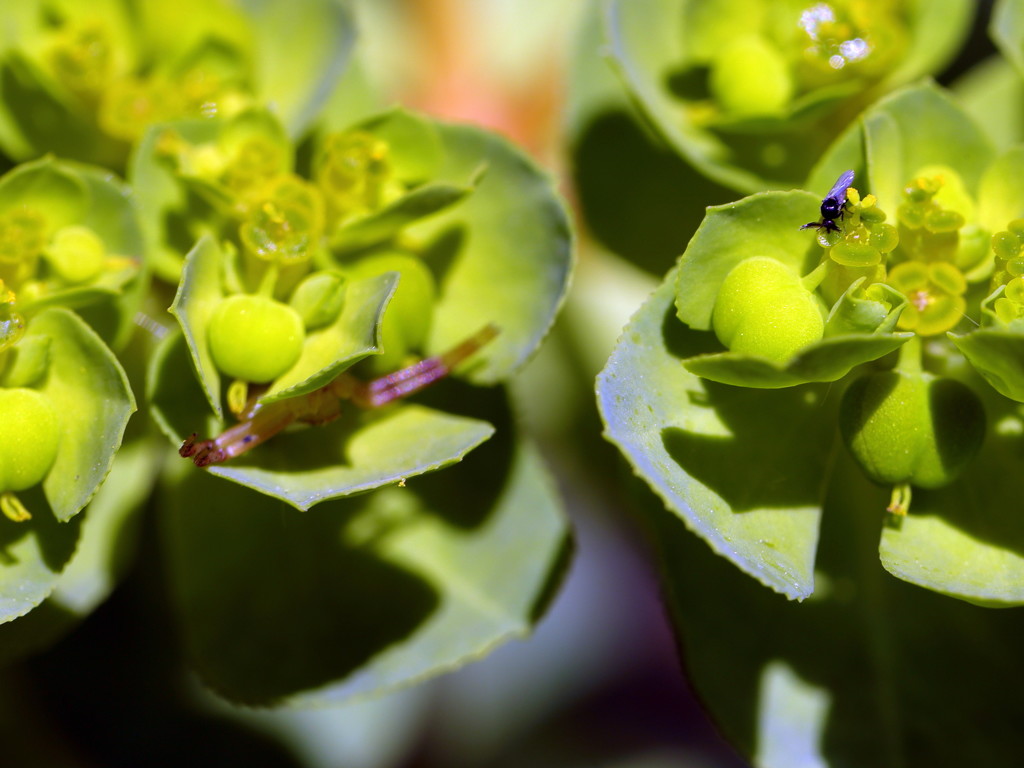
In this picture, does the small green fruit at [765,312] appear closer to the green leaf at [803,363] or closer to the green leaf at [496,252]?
the green leaf at [803,363]

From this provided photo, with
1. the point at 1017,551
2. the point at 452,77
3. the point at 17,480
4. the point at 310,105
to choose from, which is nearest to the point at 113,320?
the point at 17,480

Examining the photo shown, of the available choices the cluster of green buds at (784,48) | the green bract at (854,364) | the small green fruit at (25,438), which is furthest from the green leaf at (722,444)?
the small green fruit at (25,438)

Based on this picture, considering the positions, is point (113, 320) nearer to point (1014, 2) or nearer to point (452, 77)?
point (1014, 2)

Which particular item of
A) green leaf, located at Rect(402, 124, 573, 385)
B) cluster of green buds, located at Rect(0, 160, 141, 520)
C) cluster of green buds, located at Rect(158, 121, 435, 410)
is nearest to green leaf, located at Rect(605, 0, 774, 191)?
green leaf, located at Rect(402, 124, 573, 385)

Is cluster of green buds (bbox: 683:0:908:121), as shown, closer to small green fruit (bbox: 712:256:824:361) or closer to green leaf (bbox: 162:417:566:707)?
small green fruit (bbox: 712:256:824:361)

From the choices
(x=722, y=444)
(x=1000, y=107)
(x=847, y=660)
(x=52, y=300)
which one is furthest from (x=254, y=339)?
(x=1000, y=107)

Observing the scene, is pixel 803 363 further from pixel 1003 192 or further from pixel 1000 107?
pixel 1000 107
